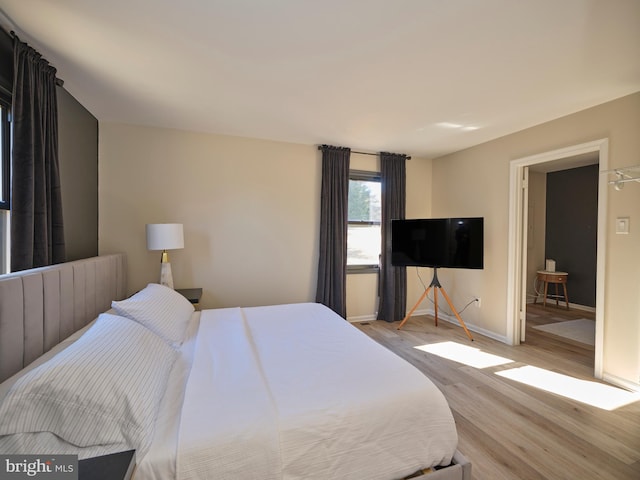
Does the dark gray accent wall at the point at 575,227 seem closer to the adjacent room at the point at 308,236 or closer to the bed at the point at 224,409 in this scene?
the adjacent room at the point at 308,236

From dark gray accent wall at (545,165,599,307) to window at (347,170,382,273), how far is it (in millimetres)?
3693

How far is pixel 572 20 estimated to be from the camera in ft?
5.17

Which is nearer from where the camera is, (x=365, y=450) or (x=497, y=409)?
(x=365, y=450)

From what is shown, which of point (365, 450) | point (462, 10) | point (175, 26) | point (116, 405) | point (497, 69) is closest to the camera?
point (116, 405)

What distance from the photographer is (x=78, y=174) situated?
261 centimetres

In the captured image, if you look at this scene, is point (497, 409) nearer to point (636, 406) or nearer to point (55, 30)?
point (636, 406)

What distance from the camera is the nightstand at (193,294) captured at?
2897mm

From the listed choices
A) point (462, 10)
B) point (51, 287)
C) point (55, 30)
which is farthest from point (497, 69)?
point (51, 287)

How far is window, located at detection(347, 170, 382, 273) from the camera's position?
4223 mm

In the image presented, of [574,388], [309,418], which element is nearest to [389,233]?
[574,388]

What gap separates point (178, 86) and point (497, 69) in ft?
8.38

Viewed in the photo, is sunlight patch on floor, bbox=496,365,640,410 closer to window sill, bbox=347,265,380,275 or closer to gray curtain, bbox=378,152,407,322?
gray curtain, bbox=378,152,407,322

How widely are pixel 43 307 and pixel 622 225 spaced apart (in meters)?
4.37

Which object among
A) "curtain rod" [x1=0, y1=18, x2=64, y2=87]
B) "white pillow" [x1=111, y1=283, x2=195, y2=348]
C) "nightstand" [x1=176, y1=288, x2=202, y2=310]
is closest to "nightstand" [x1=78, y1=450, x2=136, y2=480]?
"white pillow" [x1=111, y1=283, x2=195, y2=348]
